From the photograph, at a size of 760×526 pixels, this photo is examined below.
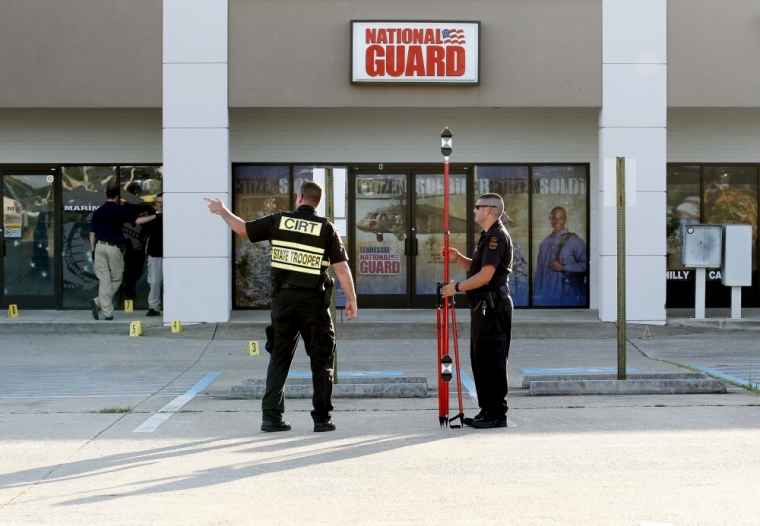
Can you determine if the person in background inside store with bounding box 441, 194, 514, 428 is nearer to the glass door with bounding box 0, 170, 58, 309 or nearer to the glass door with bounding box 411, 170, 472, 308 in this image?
the glass door with bounding box 411, 170, 472, 308

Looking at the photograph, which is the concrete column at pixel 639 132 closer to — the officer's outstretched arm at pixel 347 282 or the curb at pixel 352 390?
the curb at pixel 352 390

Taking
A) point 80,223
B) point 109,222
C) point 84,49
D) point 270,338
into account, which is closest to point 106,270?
point 109,222

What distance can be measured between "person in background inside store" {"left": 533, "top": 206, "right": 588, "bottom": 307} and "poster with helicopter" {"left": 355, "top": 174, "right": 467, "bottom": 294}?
143 centimetres

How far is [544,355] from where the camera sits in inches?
533

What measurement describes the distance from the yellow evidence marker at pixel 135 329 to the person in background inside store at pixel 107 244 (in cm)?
94

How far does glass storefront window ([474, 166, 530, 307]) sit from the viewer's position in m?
17.0

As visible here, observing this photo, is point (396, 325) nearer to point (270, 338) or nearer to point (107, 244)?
point (107, 244)

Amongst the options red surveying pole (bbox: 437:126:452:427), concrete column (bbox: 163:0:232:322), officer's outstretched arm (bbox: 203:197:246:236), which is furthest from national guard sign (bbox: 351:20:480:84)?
officer's outstretched arm (bbox: 203:197:246:236)

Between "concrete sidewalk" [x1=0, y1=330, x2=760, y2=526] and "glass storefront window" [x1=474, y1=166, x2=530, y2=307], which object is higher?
"glass storefront window" [x1=474, y1=166, x2=530, y2=307]

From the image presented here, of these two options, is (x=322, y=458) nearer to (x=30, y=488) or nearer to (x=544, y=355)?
(x=30, y=488)

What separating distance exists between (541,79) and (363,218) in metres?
3.87

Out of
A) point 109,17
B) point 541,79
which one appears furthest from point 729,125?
point 109,17

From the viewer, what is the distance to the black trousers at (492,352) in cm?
827

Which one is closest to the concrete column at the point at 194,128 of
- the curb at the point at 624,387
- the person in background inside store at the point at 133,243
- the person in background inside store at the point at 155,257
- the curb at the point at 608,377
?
the person in background inside store at the point at 155,257
